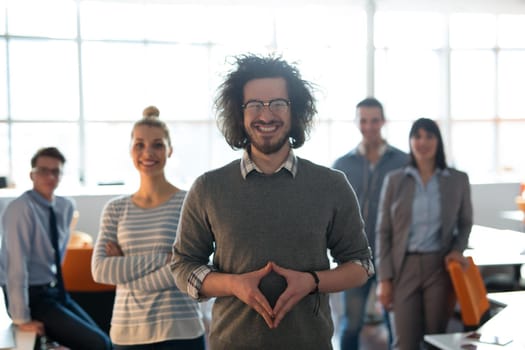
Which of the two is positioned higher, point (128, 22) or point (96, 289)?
point (128, 22)

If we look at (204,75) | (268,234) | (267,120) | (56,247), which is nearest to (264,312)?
(268,234)

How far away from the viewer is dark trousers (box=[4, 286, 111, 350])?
3.42 metres

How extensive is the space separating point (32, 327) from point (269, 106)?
2084mm

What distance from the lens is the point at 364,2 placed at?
984cm

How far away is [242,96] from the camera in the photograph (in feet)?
6.18

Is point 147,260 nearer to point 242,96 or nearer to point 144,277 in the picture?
point 144,277

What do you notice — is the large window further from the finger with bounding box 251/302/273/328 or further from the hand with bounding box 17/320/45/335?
the finger with bounding box 251/302/273/328

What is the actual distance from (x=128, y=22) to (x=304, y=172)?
945 centimetres

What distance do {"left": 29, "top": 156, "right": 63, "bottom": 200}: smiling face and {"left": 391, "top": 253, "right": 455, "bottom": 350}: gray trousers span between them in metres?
2.08

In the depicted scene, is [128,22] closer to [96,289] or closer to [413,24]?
[413,24]

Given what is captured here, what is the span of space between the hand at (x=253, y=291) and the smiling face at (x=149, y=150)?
1.16 m

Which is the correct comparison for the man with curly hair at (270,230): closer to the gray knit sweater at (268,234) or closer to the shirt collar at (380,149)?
the gray knit sweater at (268,234)

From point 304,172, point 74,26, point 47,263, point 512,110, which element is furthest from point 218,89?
point 512,110

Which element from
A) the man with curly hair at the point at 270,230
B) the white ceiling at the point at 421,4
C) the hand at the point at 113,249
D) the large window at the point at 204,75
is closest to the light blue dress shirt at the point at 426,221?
the hand at the point at 113,249
